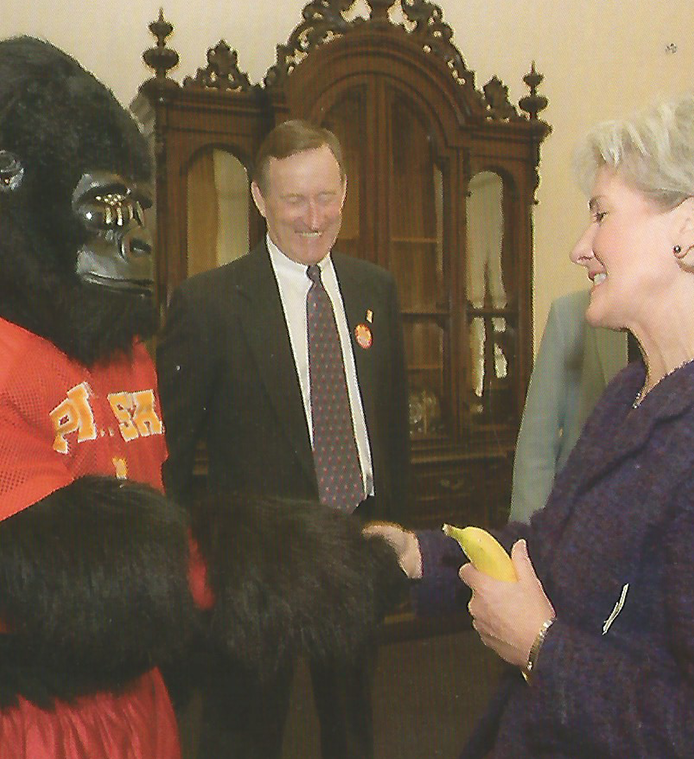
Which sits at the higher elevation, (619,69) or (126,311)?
(619,69)

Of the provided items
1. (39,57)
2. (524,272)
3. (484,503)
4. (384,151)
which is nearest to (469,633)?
(484,503)

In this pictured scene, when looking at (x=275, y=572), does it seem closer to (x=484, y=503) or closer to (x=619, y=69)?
(x=484, y=503)

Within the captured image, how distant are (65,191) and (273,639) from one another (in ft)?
1.69

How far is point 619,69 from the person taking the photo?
11.2ft

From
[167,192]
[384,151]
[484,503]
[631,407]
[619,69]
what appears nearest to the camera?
[631,407]

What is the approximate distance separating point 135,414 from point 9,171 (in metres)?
0.30

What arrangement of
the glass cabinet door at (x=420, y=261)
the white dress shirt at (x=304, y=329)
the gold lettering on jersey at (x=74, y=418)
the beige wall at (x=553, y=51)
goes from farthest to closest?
the beige wall at (x=553, y=51) < the glass cabinet door at (x=420, y=261) < the white dress shirt at (x=304, y=329) < the gold lettering on jersey at (x=74, y=418)

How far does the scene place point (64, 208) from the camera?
0.91 metres

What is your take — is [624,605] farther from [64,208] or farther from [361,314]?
[361,314]

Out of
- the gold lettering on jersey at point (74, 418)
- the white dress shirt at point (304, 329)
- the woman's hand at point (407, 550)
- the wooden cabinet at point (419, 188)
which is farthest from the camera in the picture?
the wooden cabinet at point (419, 188)

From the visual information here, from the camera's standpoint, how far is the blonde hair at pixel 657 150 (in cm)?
88

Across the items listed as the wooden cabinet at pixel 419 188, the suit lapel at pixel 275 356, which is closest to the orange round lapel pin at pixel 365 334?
the suit lapel at pixel 275 356

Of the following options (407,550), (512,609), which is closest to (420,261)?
(407,550)

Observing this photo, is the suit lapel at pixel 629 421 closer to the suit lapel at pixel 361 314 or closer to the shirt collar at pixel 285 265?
the suit lapel at pixel 361 314
